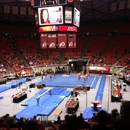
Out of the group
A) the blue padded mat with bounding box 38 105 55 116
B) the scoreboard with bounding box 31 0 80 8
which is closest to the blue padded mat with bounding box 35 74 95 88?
the blue padded mat with bounding box 38 105 55 116

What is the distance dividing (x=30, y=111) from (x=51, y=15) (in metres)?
9.21

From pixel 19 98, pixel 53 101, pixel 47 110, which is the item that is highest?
pixel 19 98

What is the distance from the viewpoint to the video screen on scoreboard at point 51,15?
1722cm

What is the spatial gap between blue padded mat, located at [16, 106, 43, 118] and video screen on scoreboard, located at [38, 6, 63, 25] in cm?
827

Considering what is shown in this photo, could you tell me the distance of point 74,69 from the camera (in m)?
48.3

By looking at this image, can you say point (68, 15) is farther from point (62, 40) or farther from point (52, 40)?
point (52, 40)

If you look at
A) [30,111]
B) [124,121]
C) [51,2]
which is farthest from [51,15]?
[124,121]

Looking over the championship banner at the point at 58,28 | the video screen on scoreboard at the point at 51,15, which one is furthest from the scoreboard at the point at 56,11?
the championship banner at the point at 58,28

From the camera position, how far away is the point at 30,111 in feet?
52.3

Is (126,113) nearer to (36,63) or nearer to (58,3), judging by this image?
(58,3)

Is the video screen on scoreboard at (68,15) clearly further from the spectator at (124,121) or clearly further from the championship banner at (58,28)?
the spectator at (124,121)

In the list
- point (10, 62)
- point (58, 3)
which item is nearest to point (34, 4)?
point (58, 3)

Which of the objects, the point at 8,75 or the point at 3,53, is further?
the point at 3,53

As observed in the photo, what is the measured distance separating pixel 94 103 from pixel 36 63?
30.2 m
